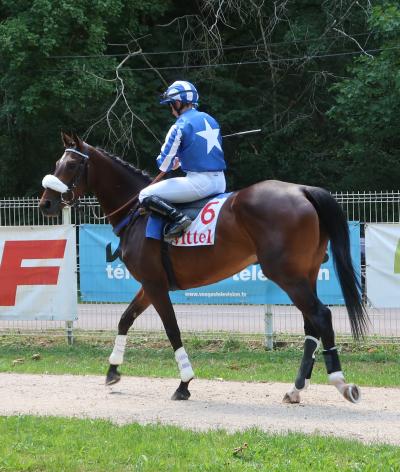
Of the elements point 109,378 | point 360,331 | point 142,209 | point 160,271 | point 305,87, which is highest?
point 305,87

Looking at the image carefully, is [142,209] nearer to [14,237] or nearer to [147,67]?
[14,237]

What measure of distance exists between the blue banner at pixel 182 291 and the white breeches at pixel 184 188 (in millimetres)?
3510

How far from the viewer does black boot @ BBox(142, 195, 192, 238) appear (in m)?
8.17

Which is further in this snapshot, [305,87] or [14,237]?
[305,87]

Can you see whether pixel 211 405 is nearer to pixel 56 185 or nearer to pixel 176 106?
pixel 56 185

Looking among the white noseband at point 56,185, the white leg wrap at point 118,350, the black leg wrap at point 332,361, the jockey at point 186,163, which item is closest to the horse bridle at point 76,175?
the white noseband at point 56,185

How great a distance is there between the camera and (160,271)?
27.9ft

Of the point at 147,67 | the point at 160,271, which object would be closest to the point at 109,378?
the point at 160,271

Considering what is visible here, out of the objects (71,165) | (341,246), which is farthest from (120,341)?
(341,246)

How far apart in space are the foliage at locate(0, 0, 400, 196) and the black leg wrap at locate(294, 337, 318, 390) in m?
14.3

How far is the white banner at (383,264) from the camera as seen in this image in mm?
11219

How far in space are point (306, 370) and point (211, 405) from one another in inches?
40.9

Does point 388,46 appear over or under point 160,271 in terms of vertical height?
over

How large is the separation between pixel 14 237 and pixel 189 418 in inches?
243
